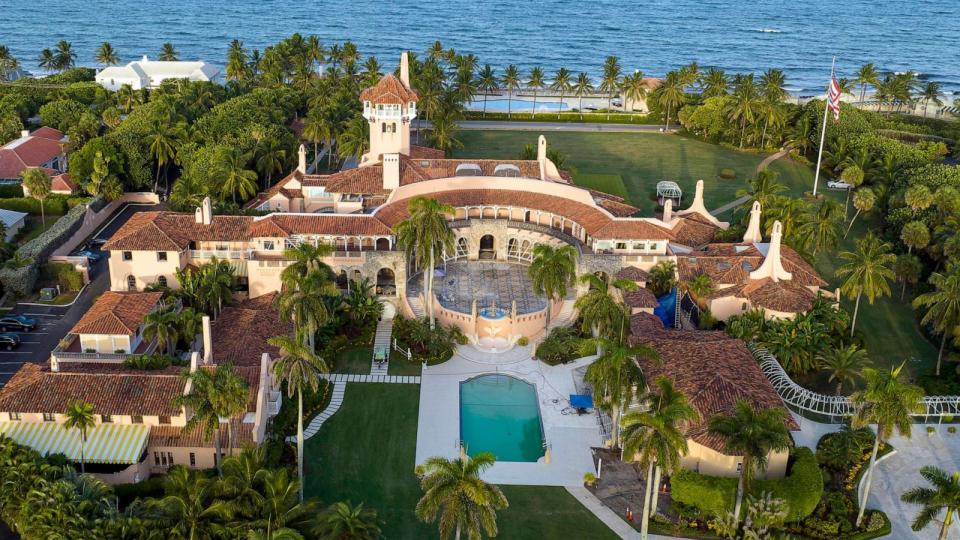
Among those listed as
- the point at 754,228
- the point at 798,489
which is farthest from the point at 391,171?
the point at 798,489

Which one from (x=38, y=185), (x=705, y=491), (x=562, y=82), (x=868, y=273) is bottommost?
(x=705, y=491)

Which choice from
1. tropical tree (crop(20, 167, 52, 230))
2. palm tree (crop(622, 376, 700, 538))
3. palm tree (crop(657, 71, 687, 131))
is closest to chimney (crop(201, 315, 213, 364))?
palm tree (crop(622, 376, 700, 538))

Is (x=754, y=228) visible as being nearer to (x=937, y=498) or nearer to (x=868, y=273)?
(x=868, y=273)

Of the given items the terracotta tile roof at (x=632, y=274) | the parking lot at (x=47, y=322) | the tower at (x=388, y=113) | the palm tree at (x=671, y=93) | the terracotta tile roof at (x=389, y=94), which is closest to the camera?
the parking lot at (x=47, y=322)

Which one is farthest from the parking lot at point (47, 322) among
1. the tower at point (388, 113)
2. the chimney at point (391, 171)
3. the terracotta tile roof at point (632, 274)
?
the terracotta tile roof at point (632, 274)

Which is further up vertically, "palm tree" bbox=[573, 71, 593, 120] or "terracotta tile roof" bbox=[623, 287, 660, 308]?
"palm tree" bbox=[573, 71, 593, 120]

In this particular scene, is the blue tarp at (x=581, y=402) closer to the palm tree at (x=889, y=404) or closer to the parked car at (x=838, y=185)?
the palm tree at (x=889, y=404)

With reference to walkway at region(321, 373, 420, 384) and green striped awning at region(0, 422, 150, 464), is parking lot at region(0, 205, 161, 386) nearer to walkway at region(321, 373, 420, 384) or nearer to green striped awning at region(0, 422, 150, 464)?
green striped awning at region(0, 422, 150, 464)
